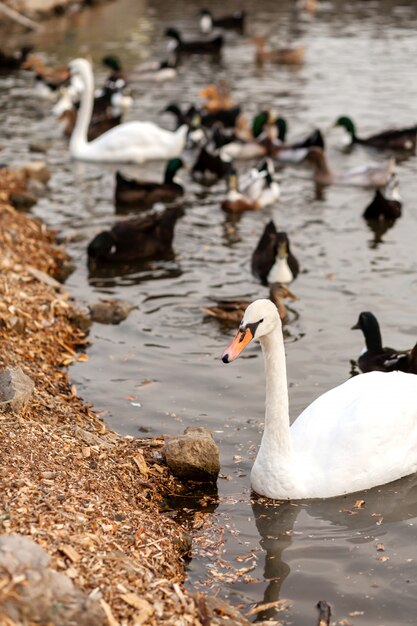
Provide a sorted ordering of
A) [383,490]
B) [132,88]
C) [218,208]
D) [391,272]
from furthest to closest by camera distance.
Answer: [132,88] → [218,208] → [391,272] → [383,490]

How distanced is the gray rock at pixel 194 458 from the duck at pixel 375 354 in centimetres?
218

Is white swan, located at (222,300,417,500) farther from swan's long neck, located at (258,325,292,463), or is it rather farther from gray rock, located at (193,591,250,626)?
gray rock, located at (193,591,250,626)

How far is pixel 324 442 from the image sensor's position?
24.6 ft

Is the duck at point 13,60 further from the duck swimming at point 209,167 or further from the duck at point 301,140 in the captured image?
the duck swimming at point 209,167

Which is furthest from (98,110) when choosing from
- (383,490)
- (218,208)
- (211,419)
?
(383,490)

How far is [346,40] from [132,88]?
23.1 ft

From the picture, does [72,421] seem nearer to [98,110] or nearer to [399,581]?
[399,581]

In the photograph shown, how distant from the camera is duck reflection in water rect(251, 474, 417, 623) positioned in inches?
248

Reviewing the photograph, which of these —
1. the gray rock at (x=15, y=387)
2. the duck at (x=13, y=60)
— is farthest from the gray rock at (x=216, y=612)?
the duck at (x=13, y=60)

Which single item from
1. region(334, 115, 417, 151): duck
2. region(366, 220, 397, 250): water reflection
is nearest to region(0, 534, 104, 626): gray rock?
region(366, 220, 397, 250): water reflection

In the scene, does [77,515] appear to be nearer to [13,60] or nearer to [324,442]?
[324,442]

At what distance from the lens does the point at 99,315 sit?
10781mm

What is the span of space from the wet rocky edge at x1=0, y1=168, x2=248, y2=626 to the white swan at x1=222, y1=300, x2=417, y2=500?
564 mm

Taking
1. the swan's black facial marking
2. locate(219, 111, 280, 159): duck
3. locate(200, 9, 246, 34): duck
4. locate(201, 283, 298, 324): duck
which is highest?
locate(200, 9, 246, 34): duck
